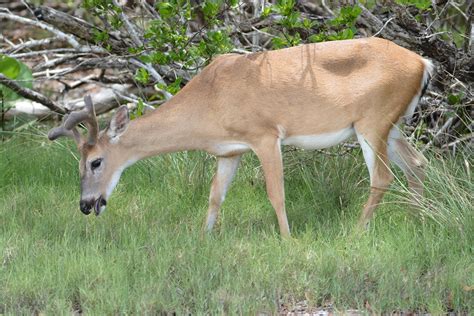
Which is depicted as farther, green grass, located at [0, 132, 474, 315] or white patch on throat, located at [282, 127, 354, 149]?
white patch on throat, located at [282, 127, 354, 149]

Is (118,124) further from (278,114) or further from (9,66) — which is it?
(9,66)

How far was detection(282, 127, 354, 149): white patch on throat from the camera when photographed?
7.52m

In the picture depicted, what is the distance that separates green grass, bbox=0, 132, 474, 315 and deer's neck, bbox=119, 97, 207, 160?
0.55m

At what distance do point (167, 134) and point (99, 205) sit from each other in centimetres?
76

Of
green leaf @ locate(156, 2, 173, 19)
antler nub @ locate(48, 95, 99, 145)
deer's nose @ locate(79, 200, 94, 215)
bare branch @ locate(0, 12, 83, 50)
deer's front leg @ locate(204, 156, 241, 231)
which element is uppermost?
green leaf @ locate(156, 2, 173, 19)

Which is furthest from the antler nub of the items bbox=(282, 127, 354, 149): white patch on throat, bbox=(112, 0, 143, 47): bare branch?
bbox=(112, 0, 143, 47): bare branch

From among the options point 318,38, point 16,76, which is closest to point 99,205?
point 318,38

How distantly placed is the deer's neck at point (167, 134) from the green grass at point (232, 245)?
55 centimetres

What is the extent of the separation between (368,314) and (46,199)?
3.64 m

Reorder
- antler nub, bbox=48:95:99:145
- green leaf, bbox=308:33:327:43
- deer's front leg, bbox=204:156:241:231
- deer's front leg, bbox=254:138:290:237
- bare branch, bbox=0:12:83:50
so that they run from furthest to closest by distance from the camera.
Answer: bare branch, bbox=0:12:83:50, green leaf, bbox=308:33:327:43, deer's front leg, bbox=204:156:241:231, deer's front leg, bbox=254:138:290:237, antler nub, bbox=48:95:99:145

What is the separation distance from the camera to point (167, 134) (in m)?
7.57

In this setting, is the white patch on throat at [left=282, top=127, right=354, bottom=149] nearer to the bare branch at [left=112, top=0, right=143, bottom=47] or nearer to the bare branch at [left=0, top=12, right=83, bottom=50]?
the bare branch at [left=112, top=0, right=143, bottom=47]

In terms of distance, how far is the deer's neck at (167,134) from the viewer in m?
7.54

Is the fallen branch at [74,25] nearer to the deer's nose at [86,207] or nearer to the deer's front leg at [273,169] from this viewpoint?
the deer's nose at [86,207]
